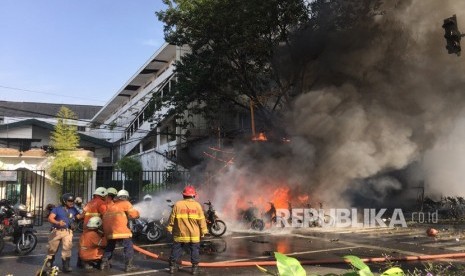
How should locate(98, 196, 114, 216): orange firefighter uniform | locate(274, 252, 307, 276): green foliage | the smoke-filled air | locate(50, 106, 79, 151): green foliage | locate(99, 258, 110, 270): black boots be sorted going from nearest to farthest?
locate(274, 252, 307, 276): green foliage, locate(99, 258, 110, 270): black boots, locate(98, 196, 114, 216): orange firefighter uniform, the smoke-filled air, locate(50, 106, 79, 151): green foliage

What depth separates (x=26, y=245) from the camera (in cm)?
979

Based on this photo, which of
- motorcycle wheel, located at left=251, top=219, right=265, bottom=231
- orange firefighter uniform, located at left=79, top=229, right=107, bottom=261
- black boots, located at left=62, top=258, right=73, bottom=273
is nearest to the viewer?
black boots, located at left=62, top=258, right=73, bottom=273

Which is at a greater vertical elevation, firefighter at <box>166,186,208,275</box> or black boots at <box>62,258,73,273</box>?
firefighter at <box>166,186,208,275</box>

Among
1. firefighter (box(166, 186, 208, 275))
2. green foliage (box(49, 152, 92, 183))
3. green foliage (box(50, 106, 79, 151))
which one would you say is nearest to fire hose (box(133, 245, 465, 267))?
firefighter (box(166, 186, 208, 275))

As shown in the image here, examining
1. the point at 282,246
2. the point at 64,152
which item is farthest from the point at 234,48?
the point at 64,152

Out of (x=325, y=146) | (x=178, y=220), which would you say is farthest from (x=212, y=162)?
(x=178, y=220)

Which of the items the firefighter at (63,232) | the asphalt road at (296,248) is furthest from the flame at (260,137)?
the firefighter at (63,232)

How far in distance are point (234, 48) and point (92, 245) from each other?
11.1 metres

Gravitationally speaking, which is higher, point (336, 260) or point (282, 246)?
point (336, 260)

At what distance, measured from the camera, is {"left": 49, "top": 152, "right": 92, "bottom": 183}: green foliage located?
2234cm

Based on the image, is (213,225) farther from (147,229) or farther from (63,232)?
(63,232)

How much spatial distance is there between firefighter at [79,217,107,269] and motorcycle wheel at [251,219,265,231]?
21.8 feet

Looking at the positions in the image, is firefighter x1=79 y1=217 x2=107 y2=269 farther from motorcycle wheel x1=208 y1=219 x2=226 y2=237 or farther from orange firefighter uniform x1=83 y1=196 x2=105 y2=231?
motorcycle wheel x1=208 y1=219 x2=226 y2=237

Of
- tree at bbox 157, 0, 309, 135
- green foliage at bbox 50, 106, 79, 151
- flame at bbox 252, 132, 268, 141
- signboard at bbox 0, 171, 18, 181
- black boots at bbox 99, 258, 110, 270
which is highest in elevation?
tree at bbox 157, 0, 309, 135
